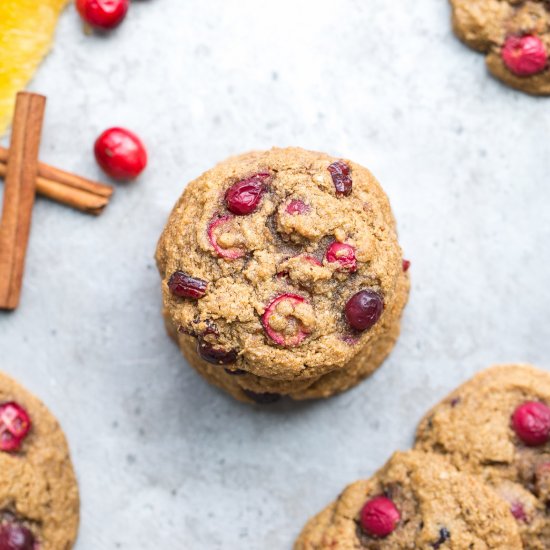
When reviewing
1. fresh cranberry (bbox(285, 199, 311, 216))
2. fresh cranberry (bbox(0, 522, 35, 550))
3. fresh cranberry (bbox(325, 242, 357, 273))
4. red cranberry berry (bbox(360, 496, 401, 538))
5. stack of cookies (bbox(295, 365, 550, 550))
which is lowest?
fresh cranberry (bbox(0, 522, 35, 550))

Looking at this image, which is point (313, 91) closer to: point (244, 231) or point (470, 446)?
point (244, 231)

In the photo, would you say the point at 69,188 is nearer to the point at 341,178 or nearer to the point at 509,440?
the point at 341,178

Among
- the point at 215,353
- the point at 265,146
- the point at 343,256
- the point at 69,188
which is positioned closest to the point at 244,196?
the point at 343,256

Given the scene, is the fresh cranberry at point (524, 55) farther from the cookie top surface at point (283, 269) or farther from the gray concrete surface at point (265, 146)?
the cookie top surface at point (283, 269)

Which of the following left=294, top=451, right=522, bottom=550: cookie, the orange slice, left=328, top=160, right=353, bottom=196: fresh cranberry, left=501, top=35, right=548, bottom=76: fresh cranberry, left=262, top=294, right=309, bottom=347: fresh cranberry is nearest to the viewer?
left=262, top=294, right=309, bottom=347: fresh cranberry

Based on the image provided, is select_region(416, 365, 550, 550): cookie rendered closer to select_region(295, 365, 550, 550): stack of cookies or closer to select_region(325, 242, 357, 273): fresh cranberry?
select_region(295, 365, 550, 550): stack of cookies

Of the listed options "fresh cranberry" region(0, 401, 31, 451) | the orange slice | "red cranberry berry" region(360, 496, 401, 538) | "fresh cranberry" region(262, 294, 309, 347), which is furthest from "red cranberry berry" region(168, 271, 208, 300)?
the orange slice

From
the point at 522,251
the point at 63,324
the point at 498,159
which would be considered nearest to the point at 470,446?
the point at 522,251
